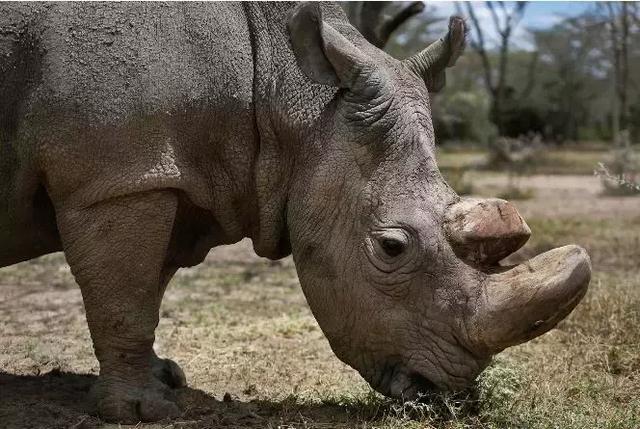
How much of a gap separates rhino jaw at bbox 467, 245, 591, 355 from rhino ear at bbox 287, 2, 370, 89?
3.75 ft

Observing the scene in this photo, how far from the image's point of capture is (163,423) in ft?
13.8

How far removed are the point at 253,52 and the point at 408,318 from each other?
1490mm

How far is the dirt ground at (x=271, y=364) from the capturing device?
427 centimetres

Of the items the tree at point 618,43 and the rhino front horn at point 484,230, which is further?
the tree at point 618,43

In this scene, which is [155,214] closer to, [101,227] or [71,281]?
[101,227]

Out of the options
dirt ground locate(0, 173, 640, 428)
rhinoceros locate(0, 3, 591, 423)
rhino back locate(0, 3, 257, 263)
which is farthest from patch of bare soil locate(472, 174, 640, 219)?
rhino back locate(0, 3, 257, 263)

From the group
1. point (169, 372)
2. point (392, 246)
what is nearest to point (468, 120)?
point (169, 372)

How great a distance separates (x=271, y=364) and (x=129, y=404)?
1.61 metres

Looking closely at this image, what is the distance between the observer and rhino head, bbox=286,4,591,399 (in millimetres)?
3891

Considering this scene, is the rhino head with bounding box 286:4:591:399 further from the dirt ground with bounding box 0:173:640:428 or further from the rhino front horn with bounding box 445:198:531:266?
the dirt ground with bounding box 0:173:640:428

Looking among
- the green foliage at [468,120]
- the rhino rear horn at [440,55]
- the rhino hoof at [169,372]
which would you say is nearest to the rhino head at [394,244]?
the rhino rear horn at [440,55]

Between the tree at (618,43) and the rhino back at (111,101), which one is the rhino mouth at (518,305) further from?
the tree at (618,43)

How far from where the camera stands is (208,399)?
4.88 m

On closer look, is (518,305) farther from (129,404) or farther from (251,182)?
(129,404)
